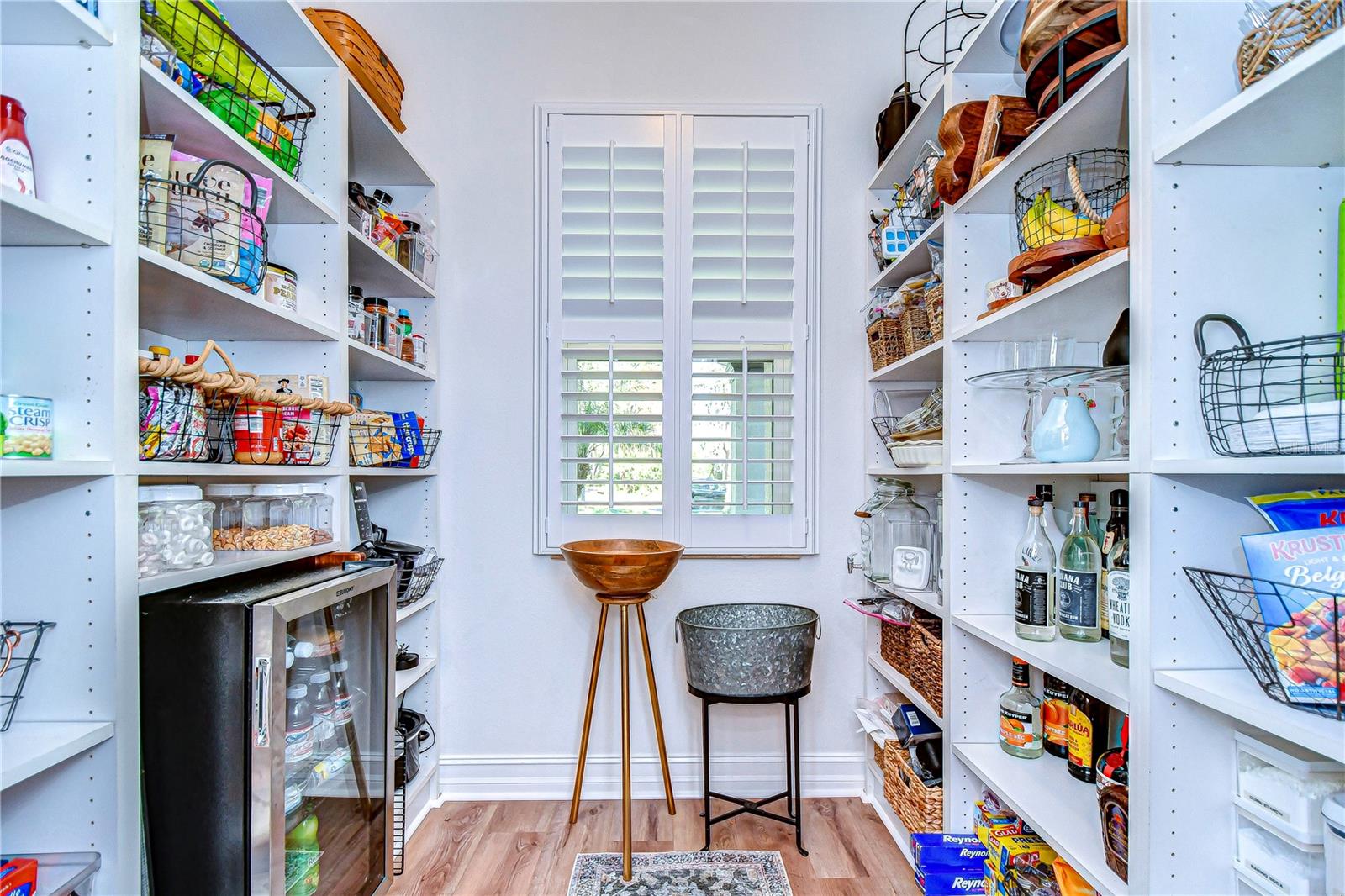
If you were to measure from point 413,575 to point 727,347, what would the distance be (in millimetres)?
1266

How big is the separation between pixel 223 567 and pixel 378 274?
112cm

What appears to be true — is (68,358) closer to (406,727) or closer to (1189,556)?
(406,727)

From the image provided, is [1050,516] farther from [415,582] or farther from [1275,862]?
[415,582]

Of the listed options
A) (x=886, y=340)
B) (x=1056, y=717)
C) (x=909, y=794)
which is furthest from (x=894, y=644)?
(x=886, y=340)

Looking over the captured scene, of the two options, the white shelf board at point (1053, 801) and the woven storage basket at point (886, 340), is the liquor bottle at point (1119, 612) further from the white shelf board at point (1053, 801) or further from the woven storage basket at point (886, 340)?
the woven storage basket at point (886, 340)

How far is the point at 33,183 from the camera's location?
0.94m

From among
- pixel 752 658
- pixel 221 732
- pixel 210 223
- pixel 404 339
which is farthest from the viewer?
pixel 404 339

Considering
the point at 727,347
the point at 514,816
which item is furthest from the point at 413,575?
the point at 727,347

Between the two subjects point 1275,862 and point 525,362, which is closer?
point 1275,862

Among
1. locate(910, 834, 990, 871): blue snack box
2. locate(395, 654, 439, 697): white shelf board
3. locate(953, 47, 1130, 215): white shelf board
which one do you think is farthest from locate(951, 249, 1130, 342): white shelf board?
locate(395, 654, 439, 697): white shelf board

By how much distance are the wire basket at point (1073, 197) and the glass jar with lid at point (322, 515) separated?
1636 mm

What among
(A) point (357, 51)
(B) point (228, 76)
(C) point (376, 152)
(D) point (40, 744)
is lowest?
(D) point (40, 744)

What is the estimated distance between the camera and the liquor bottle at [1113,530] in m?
1.29

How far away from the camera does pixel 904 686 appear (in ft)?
6.54
